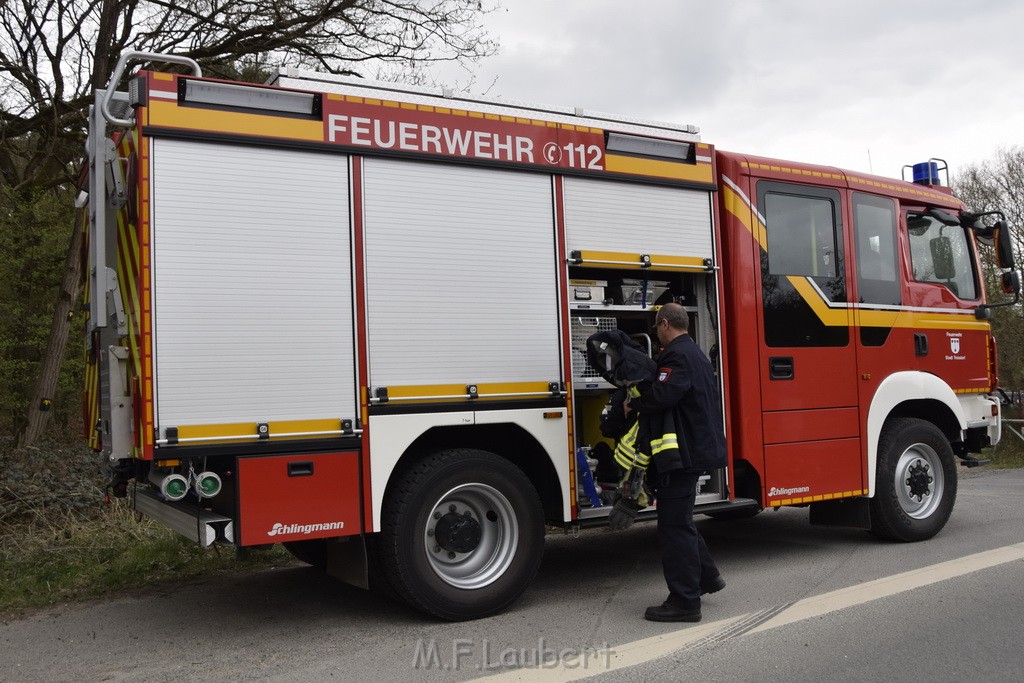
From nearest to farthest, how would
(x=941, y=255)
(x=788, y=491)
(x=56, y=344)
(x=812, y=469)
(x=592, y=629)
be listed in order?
(x=592, y=629) → (x=788, y=491) → (x=812, y=469) → (x=941, y=255) → (x=56, y=344)

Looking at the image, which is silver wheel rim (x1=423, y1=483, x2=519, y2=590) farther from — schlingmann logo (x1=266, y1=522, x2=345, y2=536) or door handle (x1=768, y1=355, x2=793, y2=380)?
door handle (x1=768, y1=355, x2=793, y2=380)

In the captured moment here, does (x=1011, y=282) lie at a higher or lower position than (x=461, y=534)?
higher

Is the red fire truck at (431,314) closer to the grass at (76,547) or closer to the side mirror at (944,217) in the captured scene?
the grass at (76,547)

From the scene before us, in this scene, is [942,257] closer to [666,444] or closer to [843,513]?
[843,513]

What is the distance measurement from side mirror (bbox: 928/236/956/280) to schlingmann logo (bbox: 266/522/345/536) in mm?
5307

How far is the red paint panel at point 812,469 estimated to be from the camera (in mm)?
6207

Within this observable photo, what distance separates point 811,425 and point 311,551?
354 cm

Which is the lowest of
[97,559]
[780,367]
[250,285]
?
[97,559]

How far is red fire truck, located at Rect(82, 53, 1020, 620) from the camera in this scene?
454 centimetres

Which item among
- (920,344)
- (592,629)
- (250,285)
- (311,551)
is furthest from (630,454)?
(920,344)

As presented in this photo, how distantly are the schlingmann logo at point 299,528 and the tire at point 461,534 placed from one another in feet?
1.02

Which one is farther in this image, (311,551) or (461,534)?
(311,551)

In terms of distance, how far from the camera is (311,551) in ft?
20.2

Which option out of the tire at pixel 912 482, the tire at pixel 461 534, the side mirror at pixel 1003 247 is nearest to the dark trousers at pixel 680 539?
the tire at pixel 461 534
